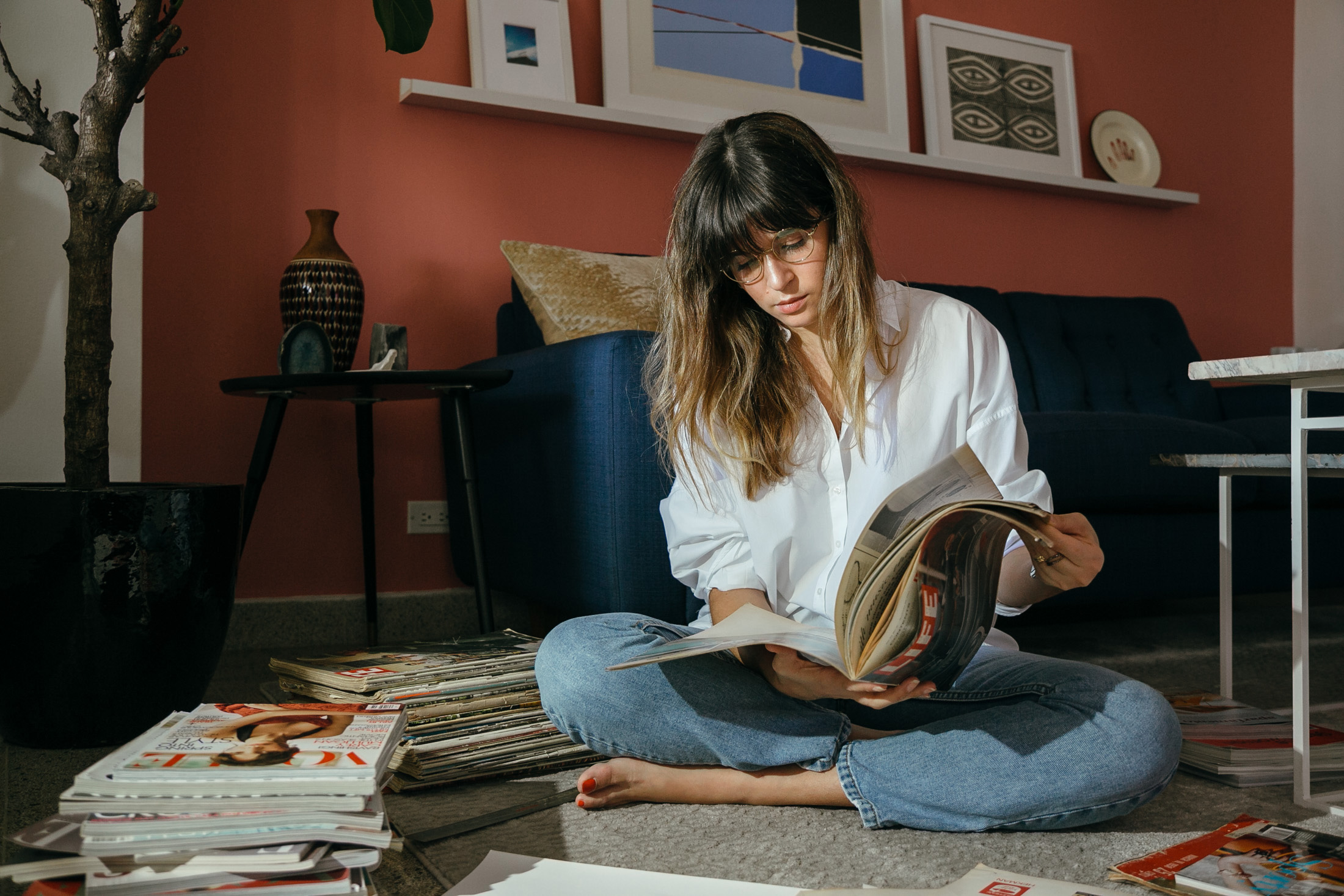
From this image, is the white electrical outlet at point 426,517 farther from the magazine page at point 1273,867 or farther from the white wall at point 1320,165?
the white wall at point 1320,165

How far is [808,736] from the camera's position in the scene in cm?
108

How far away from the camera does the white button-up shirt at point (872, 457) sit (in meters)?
1.13

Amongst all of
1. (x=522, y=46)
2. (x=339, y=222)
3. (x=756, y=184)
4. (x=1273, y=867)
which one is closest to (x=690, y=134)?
(x=522, y=46)

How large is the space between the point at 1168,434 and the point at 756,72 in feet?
4.65

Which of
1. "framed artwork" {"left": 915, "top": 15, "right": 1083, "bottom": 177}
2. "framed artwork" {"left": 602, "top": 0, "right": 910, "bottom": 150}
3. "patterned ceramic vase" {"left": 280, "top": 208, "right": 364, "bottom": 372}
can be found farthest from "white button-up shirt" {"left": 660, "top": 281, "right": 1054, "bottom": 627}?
"framed artwork" {"left": 915, "top": 15, "right": 1083, "bottom": 177}

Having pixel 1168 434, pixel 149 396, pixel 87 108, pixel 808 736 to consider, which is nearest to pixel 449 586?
pixel 149 396

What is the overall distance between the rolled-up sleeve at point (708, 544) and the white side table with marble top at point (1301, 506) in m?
0.57

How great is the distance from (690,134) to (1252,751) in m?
1.89

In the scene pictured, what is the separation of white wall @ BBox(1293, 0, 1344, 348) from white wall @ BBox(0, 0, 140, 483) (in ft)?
11.9

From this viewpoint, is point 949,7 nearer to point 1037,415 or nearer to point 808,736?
point 1037,415

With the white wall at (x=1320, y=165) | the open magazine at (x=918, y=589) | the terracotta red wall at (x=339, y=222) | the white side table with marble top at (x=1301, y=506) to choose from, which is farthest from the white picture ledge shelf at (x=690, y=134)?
the open magazine at (x=918, y=589)

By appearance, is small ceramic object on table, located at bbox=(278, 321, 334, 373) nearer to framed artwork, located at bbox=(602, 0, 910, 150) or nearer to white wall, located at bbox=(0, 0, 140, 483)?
white wall, located at bbox=(0, 0, 140, 483)

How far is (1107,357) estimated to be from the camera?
2.81 metres

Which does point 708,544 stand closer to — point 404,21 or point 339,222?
point 404,21
